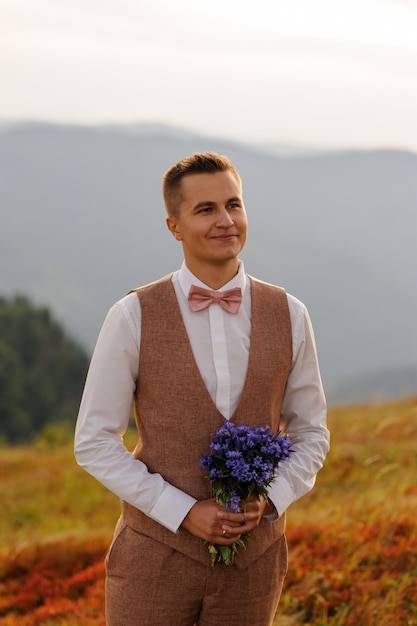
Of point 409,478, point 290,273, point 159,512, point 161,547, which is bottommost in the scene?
point 290,273

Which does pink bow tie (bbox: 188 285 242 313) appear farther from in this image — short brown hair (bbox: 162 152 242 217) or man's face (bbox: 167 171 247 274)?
short brown hair (bbox: 162 152 242 217)

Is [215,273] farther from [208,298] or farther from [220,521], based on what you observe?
[220,521]

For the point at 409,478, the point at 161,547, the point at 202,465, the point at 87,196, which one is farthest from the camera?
the point at 87,196

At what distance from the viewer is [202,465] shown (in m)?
2.43

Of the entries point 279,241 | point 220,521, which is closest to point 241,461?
point 220,521

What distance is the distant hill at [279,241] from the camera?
135 meters

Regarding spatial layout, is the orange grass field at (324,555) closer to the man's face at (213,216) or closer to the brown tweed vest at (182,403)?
the brown tweed vest at (182,403)

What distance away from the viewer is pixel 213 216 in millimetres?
2553

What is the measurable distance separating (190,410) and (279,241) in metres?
165

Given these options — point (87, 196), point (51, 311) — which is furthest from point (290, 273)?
point (51, 311)

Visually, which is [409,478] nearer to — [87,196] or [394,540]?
[394,540]

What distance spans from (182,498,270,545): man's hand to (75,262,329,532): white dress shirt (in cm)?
5

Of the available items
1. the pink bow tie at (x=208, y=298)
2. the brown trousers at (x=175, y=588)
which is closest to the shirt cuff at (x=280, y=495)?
the brown trousers at (x=175, y=588)

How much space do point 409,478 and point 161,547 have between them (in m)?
5.18
